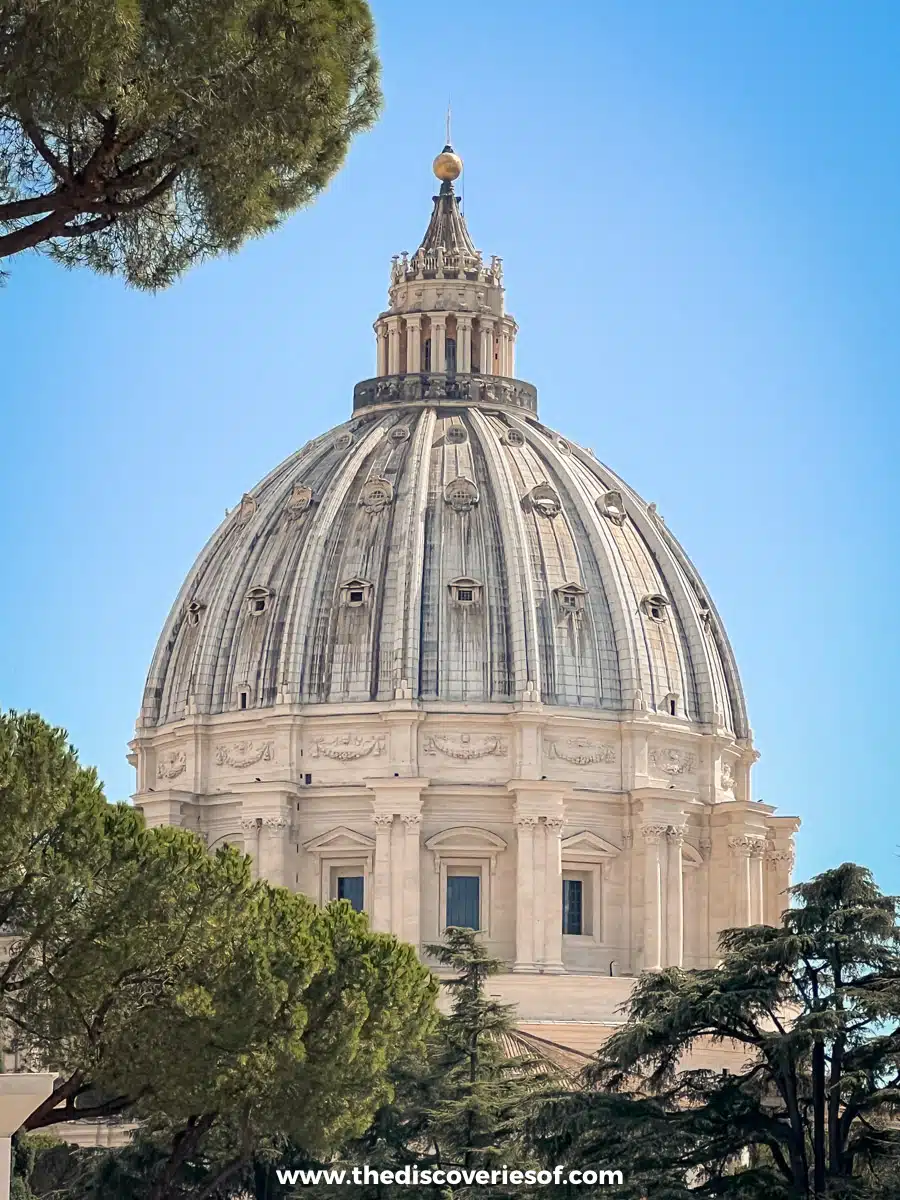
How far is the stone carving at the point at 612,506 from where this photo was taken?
278 feet

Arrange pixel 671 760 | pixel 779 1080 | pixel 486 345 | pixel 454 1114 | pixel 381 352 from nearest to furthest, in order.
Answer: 1. pixel 779 1080
2. pixel 454 1114
3. pixel 671 760
4. pixel 486 345
5. pixel 381 352

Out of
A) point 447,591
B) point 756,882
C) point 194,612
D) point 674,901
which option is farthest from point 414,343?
point 674,901

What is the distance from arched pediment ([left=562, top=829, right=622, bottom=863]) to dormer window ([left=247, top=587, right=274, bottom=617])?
11031mm

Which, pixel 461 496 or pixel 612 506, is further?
pixel 612 506

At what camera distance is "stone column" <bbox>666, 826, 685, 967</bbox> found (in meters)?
80.0

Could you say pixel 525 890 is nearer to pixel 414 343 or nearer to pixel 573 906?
pixel 573 906

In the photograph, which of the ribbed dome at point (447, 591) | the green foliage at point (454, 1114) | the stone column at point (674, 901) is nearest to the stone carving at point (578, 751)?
the ribbed dome at point (447, 591)

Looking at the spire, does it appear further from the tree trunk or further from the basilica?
the tree trunk

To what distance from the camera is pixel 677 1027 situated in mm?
41875

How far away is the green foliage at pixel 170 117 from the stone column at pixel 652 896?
5464cm

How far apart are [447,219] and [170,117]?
220 feet

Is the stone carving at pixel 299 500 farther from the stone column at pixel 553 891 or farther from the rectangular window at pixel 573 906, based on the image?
the rectangular window at pixel 573 906

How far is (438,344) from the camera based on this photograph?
87.8 metres

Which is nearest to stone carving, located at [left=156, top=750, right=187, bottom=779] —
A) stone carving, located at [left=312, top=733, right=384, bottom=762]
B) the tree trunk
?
stone carving, located at [left=312, top=733, right=384, bottom=762]
